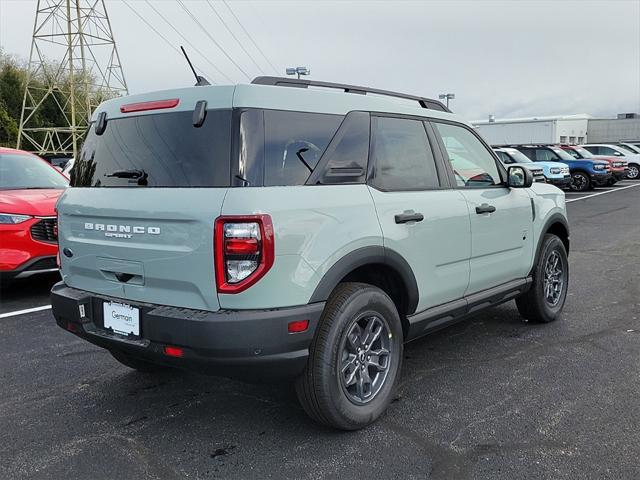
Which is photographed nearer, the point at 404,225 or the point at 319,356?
the point at 319,356

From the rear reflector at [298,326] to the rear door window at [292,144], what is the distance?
70 cm

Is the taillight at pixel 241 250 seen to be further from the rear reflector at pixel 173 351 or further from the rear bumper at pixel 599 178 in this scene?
the rear bumper at pixel 599 178

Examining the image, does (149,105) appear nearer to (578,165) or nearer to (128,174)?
(128,174)

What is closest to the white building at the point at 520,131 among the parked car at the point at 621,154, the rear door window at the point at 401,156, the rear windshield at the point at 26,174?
the parked car at the point at 621,154

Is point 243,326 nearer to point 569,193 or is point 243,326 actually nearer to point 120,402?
point 120,402

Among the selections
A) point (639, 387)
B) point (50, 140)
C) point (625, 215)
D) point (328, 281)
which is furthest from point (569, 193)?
point (50, 140)

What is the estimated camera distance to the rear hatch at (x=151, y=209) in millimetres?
2844

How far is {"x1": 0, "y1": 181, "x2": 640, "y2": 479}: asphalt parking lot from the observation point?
2.95 meters

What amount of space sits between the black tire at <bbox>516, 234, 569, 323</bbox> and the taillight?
3110mm

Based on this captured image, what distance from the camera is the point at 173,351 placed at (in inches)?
115

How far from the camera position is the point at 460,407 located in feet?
11.8

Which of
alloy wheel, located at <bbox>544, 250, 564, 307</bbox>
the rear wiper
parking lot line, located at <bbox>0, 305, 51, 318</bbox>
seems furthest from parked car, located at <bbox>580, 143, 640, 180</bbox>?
the rear wiper

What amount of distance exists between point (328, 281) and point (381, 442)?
37.8 inches

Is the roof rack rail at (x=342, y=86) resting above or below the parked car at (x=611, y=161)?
above
